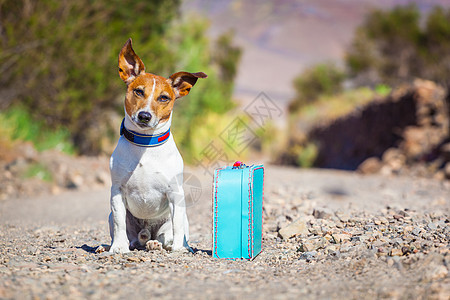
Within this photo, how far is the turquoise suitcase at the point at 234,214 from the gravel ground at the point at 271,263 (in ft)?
0.38

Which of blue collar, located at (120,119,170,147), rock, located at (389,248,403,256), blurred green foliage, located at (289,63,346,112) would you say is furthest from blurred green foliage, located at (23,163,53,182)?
blurred green foliage, located at (289,63,346,112)

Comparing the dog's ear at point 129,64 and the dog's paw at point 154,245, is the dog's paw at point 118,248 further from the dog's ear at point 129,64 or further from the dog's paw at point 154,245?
the dog's ear at point 129,64

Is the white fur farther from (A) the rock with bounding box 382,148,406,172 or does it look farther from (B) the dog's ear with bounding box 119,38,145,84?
(A) the rock with bounding box 382,148,406,172

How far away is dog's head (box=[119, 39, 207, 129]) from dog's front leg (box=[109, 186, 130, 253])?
0.61m

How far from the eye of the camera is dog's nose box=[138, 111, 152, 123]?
130 inches

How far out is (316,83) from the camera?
122 ft

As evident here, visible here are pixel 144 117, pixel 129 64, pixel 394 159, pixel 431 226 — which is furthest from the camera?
pixel 394 159

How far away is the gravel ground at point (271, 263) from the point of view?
2.60m

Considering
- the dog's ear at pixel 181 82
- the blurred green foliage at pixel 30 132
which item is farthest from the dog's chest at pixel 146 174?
the blurred green foliage at pixel 30 132

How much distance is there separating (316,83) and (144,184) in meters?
35.1

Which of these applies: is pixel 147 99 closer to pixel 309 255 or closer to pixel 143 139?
pixel 143 139

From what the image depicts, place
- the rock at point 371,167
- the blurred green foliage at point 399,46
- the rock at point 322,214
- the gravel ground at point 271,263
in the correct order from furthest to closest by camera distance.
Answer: the blurred green foliage at point 399,46
the rock at point 371,167
the rock at point 322,214
the gravel ground at point 271,263

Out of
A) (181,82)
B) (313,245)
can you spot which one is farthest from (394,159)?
(181,82)

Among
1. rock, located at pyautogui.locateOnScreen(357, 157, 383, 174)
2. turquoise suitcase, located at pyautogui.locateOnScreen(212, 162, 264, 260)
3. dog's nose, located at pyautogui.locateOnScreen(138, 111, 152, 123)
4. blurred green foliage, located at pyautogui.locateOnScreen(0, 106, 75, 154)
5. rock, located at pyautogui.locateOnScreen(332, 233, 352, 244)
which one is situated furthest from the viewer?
rock, located at pyautogui.locateOnScreen(357, 157, 383, 174)
